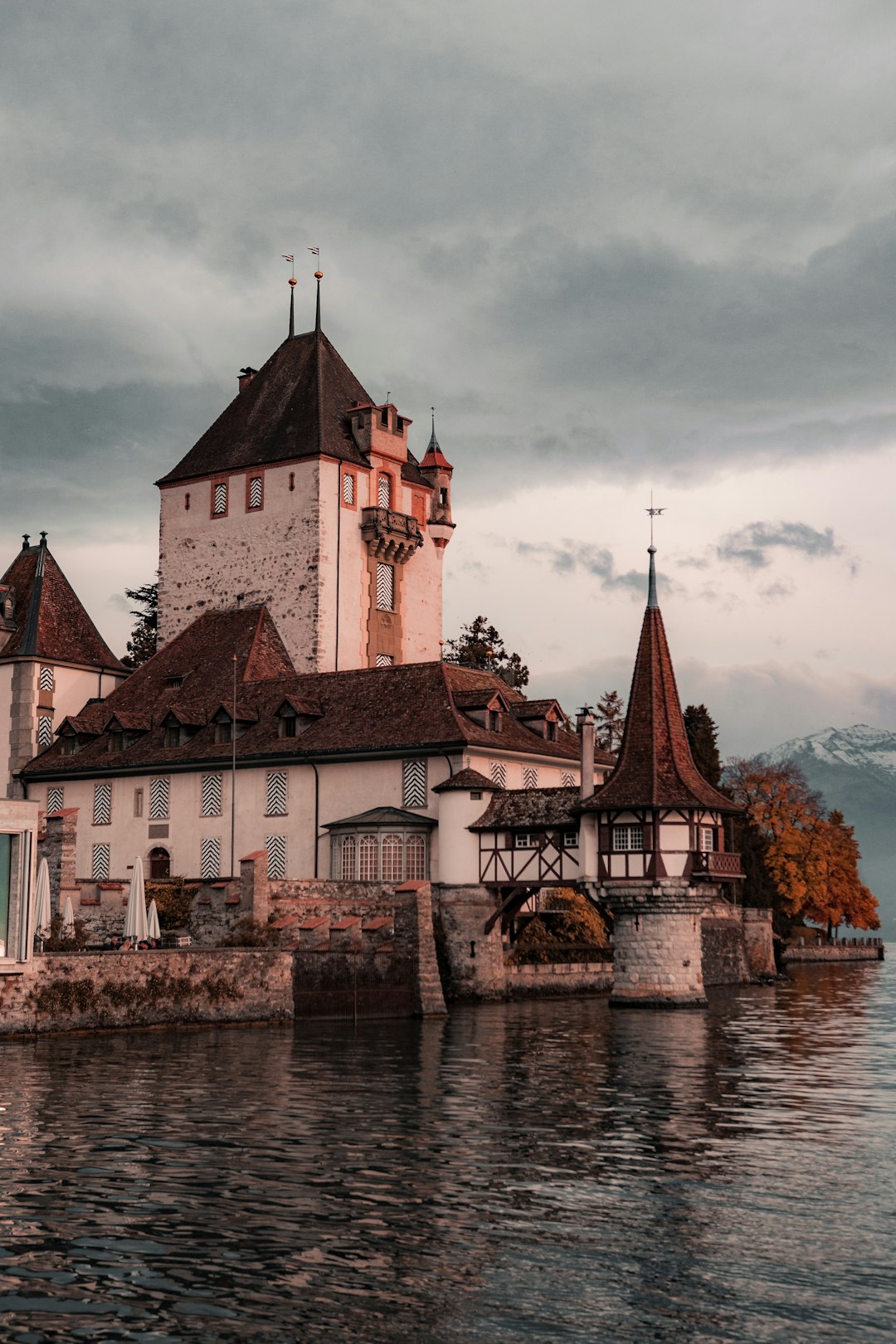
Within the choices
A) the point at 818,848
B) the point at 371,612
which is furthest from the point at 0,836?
the point at 818,848

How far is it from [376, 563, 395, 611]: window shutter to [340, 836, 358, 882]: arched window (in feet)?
57.5

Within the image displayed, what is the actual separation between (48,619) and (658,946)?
31.6 metres

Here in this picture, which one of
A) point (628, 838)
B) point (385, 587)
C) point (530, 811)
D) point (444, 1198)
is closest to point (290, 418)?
point (385, 587)

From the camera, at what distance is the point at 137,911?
44.3 metres

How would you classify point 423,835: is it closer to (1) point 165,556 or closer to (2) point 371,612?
(2) point 371,612

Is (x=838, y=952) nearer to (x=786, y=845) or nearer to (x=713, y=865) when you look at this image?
(x=786, y=845)

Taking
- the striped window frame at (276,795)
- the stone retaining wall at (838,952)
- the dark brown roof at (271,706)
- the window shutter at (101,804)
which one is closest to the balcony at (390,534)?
the dark brown roof at (271,706)

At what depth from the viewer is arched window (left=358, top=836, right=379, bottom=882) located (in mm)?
54625

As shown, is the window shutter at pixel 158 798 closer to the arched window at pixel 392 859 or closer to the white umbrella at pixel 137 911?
the arched window at pixel 392 859

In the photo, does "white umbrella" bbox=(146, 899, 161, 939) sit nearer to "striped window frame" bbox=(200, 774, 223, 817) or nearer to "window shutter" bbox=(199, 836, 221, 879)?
"window shutter" bbox=(199, 836, 221, 879)

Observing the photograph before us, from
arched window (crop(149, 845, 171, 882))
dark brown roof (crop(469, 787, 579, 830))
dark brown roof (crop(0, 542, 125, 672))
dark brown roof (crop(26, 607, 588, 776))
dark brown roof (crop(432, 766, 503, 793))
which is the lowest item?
arched window (crop(149, 845, 171, 882))

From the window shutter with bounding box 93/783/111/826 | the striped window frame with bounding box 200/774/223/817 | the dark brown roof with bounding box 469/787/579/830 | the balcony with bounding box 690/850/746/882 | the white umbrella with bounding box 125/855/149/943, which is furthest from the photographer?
the window shutter with bounding box 93/783/111/826

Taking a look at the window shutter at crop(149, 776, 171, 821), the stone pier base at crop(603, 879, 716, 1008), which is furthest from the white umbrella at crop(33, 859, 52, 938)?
the window shutter at crop(149, 776, 171, 821)

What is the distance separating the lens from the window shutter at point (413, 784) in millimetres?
55156
